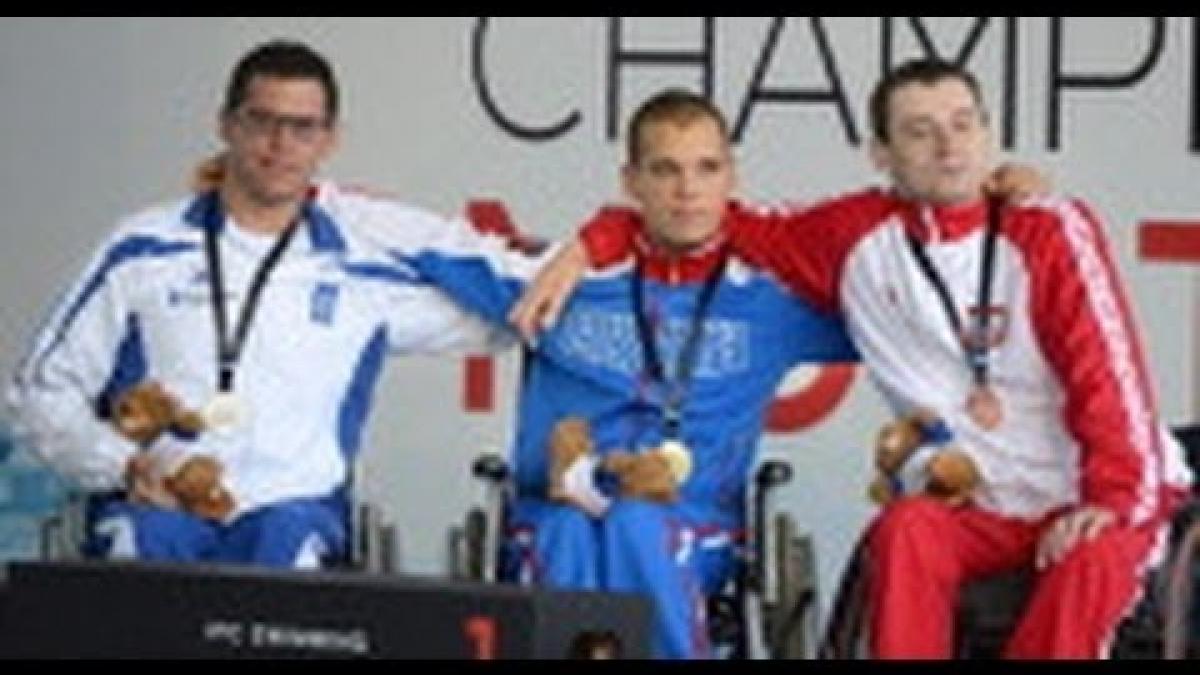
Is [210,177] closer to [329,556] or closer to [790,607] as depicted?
[329,556]

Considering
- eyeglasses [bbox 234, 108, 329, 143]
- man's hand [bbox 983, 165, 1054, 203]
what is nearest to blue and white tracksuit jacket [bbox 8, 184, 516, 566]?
eyeglasses [bbox 234, 108, 329, 143]

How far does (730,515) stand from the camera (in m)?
4.82

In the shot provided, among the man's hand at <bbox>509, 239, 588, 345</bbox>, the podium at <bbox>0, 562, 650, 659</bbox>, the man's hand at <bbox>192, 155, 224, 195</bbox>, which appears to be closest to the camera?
the podium at <bbox>0, 562, 650, 659</bbox>

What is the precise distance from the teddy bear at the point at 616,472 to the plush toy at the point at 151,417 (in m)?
0.55

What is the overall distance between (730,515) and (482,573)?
38cm

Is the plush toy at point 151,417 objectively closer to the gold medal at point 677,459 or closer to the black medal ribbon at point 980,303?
the gold medal at point 677,459

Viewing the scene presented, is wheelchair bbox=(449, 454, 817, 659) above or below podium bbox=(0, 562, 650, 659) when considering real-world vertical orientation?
below

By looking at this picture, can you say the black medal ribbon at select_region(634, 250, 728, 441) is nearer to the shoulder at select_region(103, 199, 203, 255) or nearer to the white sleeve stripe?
the white sleeve stripe

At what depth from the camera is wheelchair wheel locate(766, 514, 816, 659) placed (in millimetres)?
4742

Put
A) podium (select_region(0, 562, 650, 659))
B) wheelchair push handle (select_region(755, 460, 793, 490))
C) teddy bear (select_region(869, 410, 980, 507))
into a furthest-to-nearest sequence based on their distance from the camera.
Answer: wheelchair push handle (select_region(755, 460, 793, 490)), teddy bear (select_region(869, 410, 980, 507)), podium (select_region(0, 562, 650, 659))

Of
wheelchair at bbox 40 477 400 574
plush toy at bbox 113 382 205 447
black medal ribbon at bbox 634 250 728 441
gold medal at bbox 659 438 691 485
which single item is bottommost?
wheelchair at bbox 40 477 400 574

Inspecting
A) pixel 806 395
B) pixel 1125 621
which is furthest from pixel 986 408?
pixel 806 395

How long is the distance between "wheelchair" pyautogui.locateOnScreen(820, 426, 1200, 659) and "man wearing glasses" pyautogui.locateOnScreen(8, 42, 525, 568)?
32.2 inches

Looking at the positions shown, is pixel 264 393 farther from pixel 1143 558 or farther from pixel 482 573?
pixel 1143 558
